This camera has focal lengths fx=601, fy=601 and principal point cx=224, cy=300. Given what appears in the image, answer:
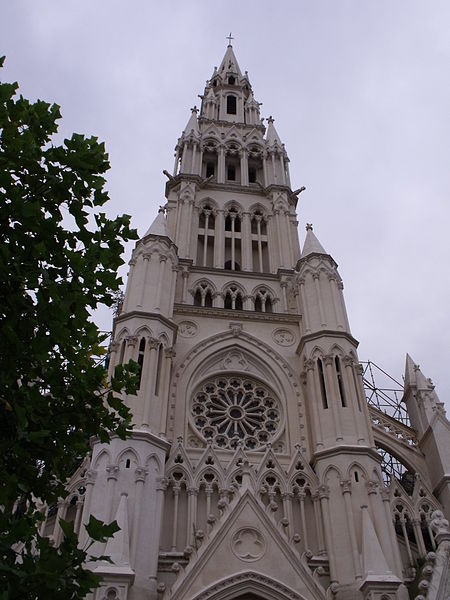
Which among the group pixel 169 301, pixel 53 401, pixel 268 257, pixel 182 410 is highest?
pixel 268 257

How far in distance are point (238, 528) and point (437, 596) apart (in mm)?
4927

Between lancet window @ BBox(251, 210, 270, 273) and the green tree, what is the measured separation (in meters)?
18.7

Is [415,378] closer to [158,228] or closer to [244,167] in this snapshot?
[158,228]

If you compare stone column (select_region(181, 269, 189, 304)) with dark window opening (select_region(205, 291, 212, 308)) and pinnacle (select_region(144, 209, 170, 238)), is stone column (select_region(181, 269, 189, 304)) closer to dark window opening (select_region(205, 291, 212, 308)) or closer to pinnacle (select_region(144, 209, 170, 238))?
dark window opening (select_region(205, 291, 212, 308))

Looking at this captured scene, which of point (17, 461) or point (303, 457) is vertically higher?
point (303, 457)

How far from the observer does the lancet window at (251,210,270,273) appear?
26344 millimetres

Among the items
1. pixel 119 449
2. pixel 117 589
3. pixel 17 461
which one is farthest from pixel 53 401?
pixel 119 449

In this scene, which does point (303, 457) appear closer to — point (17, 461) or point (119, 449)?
point (119, 449)

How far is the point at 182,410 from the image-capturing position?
1928 centimetres

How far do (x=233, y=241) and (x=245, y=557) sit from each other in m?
14.8

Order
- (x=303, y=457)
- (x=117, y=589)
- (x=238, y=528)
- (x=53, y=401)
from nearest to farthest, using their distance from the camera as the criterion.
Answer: (x=53, y=401) < (x=117, y=589) < (x=238, y=528) < (x=303, y=457)

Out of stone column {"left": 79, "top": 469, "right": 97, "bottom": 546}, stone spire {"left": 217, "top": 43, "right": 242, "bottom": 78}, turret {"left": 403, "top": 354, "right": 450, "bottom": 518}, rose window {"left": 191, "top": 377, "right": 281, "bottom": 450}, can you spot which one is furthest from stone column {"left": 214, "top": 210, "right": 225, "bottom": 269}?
stone spire {"left": 217, "top": 43, "right": 242, "bottom": 78}

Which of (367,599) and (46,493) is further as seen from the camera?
(367,599)

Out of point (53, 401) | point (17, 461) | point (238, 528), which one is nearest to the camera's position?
point (17, 461)
